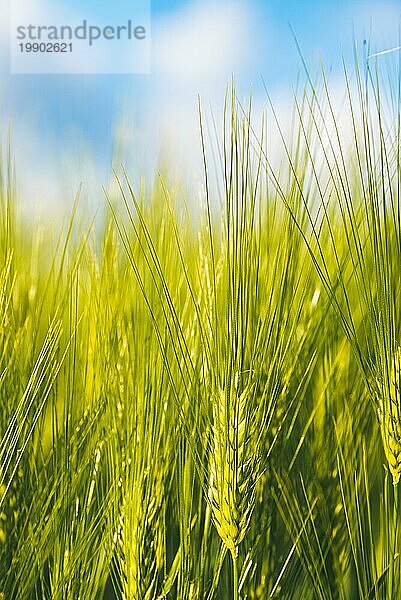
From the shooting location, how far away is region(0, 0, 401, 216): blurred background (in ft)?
3.20

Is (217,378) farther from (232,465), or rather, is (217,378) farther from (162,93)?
(162,93)

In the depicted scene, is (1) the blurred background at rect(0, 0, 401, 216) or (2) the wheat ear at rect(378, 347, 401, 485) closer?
(2) the wheat ear at rect(378, 347, 401, 485)

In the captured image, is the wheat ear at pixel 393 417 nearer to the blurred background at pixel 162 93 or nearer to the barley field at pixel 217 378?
the barley field at pixel 217 378

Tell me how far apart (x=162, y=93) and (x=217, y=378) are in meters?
0.42

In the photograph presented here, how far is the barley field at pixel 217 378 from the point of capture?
809 mm

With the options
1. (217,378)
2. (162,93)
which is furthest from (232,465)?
(162,93)

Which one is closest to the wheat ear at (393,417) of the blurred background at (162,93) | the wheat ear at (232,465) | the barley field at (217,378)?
the barley field at (217,378)

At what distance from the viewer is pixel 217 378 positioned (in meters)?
0.78

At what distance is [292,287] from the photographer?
0.87 m

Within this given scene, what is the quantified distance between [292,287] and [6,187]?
39cm

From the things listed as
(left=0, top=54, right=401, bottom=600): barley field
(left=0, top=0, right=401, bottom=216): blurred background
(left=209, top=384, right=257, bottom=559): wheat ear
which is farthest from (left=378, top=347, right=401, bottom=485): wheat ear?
(left=0, top=0, right=401, bottom=216): blurred background

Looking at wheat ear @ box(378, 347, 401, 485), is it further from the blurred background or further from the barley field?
the blurred background

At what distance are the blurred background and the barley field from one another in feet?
0.08

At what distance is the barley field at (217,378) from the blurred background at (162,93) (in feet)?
0.08
